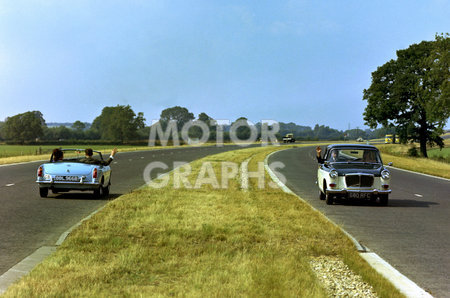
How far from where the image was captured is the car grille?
43.8 feet

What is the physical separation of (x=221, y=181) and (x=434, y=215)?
953 cm

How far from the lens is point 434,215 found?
39.2ft

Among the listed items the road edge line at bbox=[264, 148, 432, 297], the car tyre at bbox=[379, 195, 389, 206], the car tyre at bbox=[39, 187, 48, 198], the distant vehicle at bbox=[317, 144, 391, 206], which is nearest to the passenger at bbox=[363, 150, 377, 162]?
the distant vehicle at bbox=[317, 144, 391, 206]

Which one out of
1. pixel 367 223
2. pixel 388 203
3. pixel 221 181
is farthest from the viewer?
pixel 221 181

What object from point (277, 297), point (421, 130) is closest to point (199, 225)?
point (277, 297)

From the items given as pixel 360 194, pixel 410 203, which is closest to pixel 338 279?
pixel 360 194

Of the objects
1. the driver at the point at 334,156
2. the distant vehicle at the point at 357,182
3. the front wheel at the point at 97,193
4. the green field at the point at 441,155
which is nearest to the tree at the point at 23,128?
the green field at the point at 441,155

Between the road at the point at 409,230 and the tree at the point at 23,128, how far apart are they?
469 ft

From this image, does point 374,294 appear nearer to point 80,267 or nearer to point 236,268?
point 236,268

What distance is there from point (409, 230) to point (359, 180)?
147 inches

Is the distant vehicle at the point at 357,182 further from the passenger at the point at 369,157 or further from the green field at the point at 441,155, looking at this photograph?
the green field at the point at 441,155

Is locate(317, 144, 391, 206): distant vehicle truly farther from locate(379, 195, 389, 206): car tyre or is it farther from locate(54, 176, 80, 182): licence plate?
locate(54, 176, 80, 182): licence plate

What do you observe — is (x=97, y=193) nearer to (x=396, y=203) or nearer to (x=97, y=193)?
(x=97, y=193)

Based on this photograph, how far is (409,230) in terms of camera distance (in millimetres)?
9719
